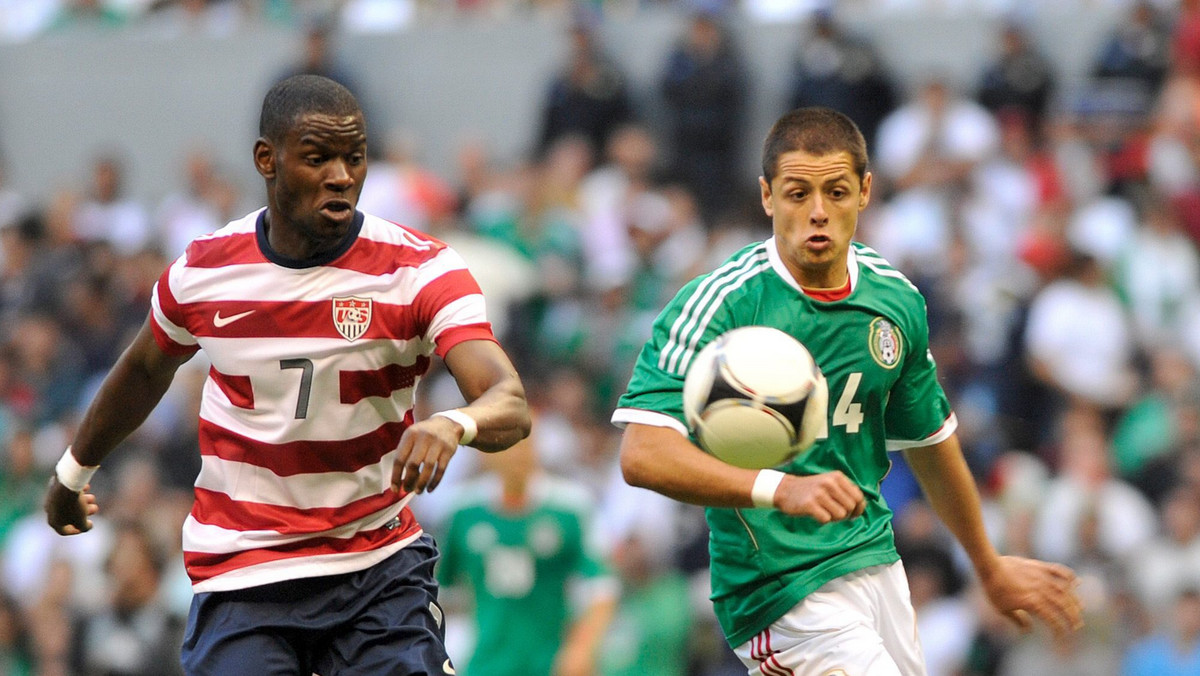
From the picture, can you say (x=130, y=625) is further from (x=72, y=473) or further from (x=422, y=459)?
(x=422, y=459)

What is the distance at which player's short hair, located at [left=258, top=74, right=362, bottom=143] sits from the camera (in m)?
5.32

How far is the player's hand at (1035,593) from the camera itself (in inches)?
225

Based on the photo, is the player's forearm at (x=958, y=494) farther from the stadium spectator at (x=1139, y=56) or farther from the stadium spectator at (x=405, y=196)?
the stadium spectator at (x=405, y=196)

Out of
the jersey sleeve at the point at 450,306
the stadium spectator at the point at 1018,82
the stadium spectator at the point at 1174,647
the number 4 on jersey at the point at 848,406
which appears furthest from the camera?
the stadium spectator at the point at 1018,82

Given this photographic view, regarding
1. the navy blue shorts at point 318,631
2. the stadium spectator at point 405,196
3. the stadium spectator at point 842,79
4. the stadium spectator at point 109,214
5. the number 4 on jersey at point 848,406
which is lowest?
the stadium spectator at point 109,214

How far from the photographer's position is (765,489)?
5.02 metres

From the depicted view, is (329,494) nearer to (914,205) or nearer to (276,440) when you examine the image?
(276,440)

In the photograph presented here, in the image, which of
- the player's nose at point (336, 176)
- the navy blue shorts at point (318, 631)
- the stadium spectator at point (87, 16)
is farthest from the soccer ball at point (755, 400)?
the stadium spectator at point (87, 16)

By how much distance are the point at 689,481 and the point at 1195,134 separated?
346 inches

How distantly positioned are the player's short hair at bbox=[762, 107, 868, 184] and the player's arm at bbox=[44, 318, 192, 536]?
1953 millimetres

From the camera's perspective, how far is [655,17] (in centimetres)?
1680

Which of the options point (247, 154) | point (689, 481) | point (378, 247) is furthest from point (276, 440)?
point (247, 154)

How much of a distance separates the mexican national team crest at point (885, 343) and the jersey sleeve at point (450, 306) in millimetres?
1206

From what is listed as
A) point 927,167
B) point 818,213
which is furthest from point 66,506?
point 927,167
